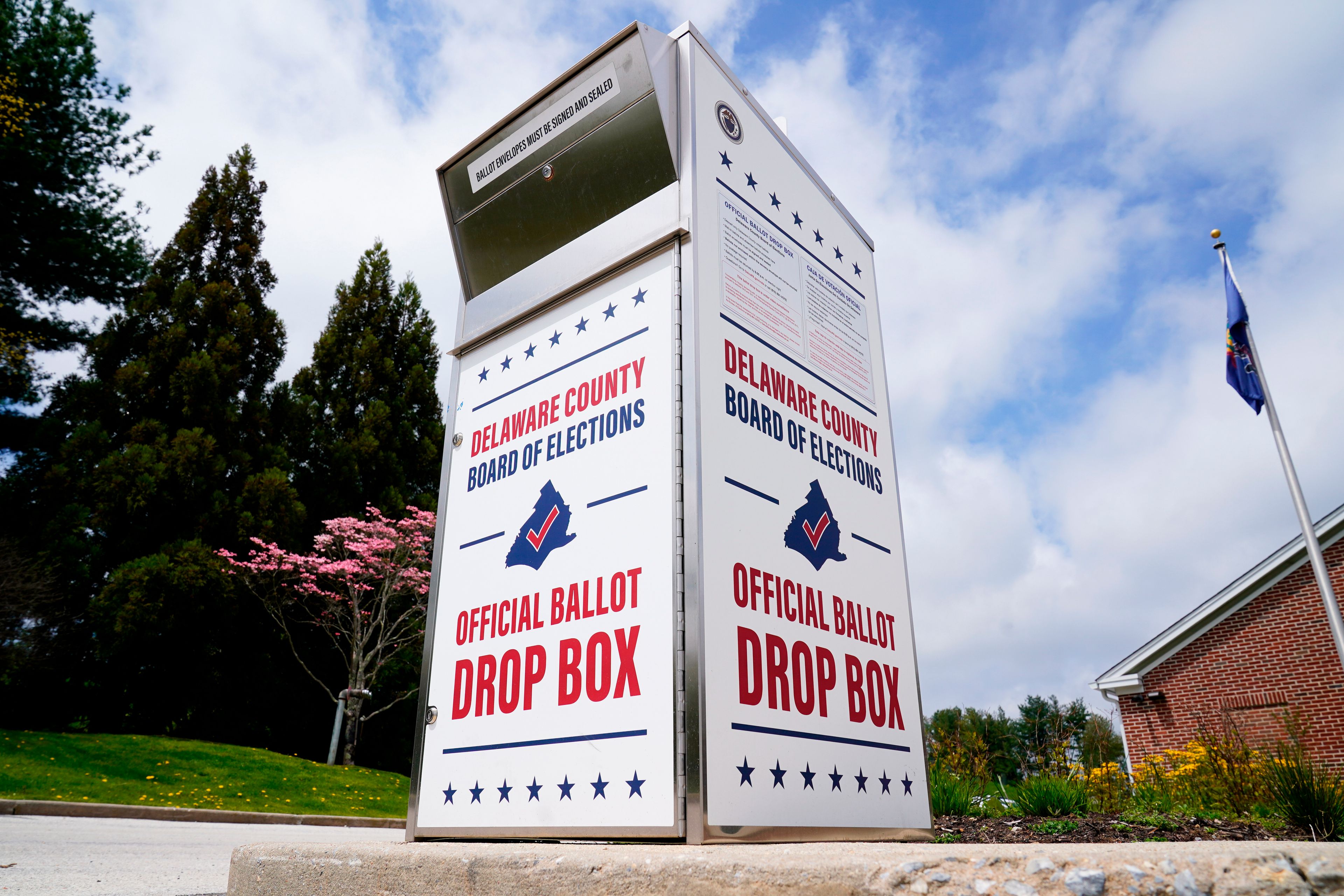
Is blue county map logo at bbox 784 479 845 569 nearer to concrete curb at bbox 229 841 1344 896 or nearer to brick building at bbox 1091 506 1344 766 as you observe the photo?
concrete curb at bbox 229 841 1344 896

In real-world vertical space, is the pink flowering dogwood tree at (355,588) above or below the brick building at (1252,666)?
above

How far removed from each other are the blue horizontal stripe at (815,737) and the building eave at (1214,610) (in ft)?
52.6

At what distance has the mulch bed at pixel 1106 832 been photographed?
3.87 meters

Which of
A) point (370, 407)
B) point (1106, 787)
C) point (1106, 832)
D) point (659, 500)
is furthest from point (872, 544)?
point (370, 407)

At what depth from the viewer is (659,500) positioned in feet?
8.03

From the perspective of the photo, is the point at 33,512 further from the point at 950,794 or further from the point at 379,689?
the point at 950,794

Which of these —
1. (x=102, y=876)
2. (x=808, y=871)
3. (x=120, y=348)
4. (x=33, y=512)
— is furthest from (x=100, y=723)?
(x=808, y=871)

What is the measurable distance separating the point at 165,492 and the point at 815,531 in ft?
62.7

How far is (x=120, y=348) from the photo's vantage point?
1969 centimetres

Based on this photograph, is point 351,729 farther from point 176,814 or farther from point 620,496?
point 620,496

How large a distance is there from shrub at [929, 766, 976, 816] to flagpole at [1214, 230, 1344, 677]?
27.1 ft

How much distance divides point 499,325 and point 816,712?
77.4 inches

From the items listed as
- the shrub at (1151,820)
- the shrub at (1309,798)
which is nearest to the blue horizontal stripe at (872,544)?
the shrub at (1151,820)

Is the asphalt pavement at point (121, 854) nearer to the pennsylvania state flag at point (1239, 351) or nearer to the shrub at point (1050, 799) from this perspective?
the shrub at point (1050, 799)
